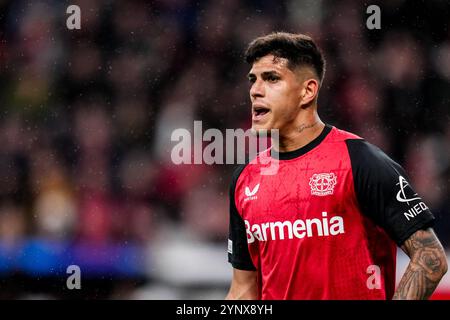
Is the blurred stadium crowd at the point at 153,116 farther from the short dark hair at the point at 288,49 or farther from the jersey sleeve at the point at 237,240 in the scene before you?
the short dark hair at the point at 288,49

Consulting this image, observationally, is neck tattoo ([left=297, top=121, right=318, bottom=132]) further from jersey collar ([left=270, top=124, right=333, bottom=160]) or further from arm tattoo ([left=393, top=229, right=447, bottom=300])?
arm tattoo ([left=393, top=229, right=447, bottom=300])

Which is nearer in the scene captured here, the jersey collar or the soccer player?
the soccer player

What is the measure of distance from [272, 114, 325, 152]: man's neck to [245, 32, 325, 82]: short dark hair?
28 centimetres

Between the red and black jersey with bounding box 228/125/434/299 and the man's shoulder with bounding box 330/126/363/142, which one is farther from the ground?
the man's shoulder with bounding box 330/126/363/142

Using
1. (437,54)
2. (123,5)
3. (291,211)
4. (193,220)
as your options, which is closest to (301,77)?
(291,211)

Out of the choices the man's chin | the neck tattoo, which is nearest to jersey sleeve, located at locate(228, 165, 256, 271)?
the man's chin

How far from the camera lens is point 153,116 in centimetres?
695

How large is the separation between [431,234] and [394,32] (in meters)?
4.58

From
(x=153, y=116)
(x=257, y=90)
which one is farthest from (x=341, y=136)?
(x=153, y=116)

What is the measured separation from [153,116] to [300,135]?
366 cm

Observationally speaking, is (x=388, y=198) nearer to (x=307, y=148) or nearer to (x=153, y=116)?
(x=307, y=148)

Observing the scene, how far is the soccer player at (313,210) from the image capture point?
299 cm

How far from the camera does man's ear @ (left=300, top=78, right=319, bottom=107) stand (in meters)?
3.53

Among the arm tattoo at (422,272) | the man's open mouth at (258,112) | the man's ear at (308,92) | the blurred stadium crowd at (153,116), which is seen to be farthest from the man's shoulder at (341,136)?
the blurred stadium crowd at (153,116)
